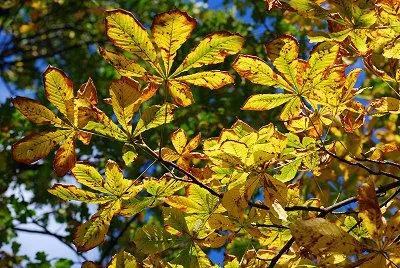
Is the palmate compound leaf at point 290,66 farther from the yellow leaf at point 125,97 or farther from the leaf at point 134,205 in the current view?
the leaf at point 134,205

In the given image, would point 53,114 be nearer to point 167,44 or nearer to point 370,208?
point 167,44

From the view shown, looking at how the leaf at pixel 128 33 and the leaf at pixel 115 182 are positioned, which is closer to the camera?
the leaf at pixel 128 33

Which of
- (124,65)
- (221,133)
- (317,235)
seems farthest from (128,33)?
(317,235)

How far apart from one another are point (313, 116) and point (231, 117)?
1.84 metres

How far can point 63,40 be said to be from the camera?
552 cm

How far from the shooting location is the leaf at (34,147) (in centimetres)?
104

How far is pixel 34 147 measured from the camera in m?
1.04

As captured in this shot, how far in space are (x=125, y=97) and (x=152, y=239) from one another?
1.21 ft

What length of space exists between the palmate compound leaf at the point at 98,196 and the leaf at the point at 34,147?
91 mm

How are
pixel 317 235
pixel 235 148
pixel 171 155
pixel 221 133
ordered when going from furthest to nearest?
pixel 171 155 → pixel 221 133 → pixel 235 148 → pixel 317 235

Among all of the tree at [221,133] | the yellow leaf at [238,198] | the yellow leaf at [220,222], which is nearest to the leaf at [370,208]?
the tree at [221,133]

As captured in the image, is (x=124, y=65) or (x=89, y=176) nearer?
(x=124, y=65)

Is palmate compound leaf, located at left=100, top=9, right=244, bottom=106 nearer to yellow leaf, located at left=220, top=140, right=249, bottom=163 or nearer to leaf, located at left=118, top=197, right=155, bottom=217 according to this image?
yellow leaf, located at left=220, top=140, right=249, bottom=163

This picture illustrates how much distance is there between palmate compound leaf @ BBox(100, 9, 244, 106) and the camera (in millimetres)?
902
